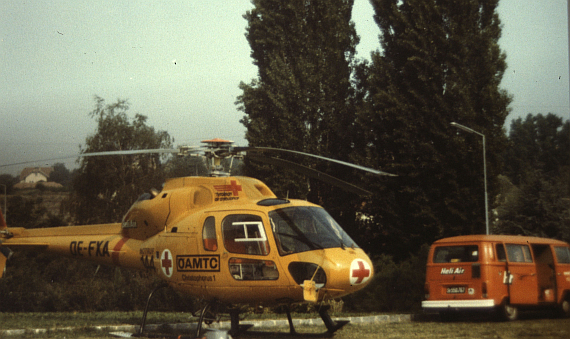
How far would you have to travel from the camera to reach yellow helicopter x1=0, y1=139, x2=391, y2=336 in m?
9.58

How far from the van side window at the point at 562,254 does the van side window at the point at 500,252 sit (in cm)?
166

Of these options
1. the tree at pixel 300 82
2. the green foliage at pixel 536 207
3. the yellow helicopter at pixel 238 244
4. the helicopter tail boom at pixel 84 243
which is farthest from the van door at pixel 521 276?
the tree at pixel 300 82

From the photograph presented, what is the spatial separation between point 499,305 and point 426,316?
2672mm

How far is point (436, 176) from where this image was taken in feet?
83.0

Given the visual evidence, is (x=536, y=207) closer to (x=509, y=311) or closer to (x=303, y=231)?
(x=509, y=311)

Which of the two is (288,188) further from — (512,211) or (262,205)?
(262,205)

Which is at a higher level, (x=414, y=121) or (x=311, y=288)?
(x=414, y=121)

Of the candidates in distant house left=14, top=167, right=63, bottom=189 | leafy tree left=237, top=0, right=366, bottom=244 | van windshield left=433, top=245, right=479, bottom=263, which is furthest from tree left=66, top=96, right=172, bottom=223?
van windshield left=433, top=245, right=479, bottom=263

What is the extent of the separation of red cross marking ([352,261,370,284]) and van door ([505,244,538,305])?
5888 millimetres

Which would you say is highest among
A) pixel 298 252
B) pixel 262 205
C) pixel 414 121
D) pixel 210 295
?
pixel 414 121

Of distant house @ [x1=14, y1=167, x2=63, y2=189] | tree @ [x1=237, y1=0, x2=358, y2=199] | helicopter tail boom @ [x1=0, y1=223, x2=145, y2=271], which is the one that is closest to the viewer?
helicopter tail boom @ [x1=0, y1=223, x2=145, y2=271]

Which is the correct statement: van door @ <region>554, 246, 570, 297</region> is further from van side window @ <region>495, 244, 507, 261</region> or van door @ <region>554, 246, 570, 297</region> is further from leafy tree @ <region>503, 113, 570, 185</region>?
leafy tree @ <region>503, 113, 570, 185</region>

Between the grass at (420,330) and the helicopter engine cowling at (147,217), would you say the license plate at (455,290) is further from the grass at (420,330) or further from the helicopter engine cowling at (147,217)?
the helicopter engine cowling at (147,217)

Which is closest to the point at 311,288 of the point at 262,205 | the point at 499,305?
the point at 262,205
